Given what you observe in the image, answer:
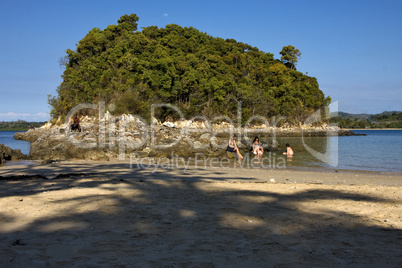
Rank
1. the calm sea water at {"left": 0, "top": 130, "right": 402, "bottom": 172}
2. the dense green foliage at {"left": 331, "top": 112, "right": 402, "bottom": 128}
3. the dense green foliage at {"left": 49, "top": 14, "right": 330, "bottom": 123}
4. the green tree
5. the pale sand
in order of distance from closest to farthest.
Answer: the pale sand
the calm sea water at {"left": 0, "top": 130, "right": 402, "bottom": 172}
the dense green foliage at {"left": 49, "top": 14, "right": 330, "bottom": 123}
the green tree
the dense green foliage at {"left": 331, "top": 112, "right": 402, "bottom": 128}

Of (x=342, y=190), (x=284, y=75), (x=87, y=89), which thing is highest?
(x=284, y=75)

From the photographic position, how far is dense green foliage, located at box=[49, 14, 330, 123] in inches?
2042

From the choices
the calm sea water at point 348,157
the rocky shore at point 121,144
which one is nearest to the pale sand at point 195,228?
the rocky shore at point 121,144

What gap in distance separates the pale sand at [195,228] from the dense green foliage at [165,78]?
40.7m

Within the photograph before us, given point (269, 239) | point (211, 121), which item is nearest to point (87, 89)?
point (211, 121)

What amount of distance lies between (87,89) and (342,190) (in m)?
50.5

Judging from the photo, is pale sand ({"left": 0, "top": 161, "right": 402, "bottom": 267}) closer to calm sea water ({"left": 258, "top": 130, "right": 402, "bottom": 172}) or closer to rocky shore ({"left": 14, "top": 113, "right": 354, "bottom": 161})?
rocky shore ({"left": 14, "top": 113, "right": 354, "bottom": 161})

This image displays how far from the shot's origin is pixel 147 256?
3.45 m

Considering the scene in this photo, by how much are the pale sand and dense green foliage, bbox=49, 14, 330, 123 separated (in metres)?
40.7

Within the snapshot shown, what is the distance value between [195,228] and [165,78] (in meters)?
50.6

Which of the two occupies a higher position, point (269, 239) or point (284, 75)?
point (284, 75)

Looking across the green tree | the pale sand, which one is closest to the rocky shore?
the pale sand

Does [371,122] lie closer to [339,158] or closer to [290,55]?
[290,55]

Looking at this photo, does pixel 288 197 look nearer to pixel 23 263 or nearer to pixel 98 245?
pixel 98 245
